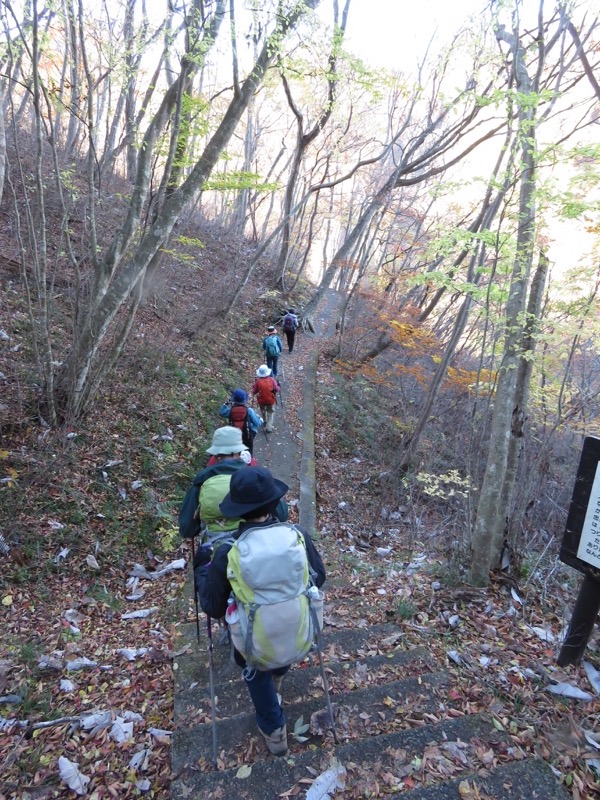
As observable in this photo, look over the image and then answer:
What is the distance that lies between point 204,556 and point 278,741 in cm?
134

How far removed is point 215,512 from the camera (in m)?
3.46

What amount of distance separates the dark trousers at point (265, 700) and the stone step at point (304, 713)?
298 millimetres

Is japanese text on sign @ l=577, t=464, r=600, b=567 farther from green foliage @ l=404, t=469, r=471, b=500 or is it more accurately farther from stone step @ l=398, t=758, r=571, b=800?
green foliage @ l=404, t=469, r=471, b=500

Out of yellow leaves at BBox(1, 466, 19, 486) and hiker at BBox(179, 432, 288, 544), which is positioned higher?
hiker at BBox(179, 432, 288, 544)

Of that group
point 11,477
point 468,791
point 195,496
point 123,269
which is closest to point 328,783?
point 468,791

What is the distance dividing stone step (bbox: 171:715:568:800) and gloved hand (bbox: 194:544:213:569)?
4.22ft

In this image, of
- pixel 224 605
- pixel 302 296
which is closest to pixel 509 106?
pixel 224 605

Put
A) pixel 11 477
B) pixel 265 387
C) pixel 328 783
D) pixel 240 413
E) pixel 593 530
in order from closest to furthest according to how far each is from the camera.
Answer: pixel 328 783 → pixel 593 530 → pixel 11 477 → pixel 240 413 → pixel 265 387

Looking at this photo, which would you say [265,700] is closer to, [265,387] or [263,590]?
[263,590]

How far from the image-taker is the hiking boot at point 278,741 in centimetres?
292

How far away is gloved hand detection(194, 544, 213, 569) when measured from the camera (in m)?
3.47

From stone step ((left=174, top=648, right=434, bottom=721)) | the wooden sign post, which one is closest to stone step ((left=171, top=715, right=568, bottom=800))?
stone step ((left=174, top=648, right=434, bottom=721))

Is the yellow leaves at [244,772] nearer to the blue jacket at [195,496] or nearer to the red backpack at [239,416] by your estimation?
the blue jacket at [195,496]

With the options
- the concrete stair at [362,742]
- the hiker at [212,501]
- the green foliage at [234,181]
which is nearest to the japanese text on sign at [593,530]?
the concrete stair at [362,742]
